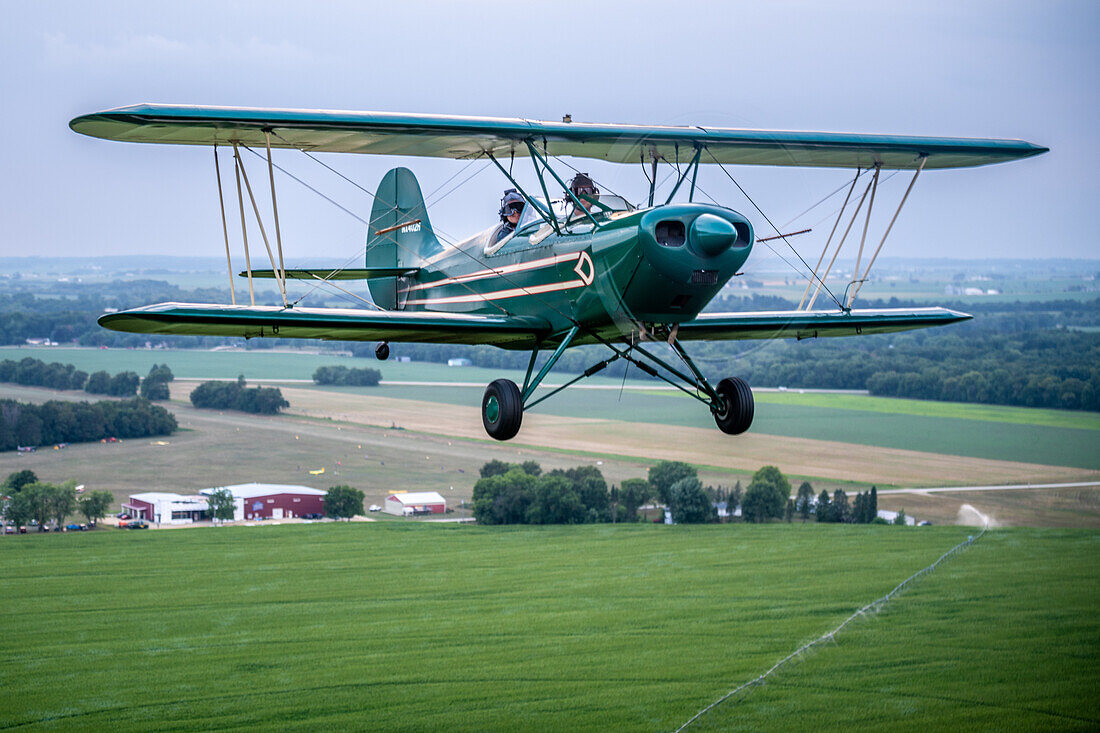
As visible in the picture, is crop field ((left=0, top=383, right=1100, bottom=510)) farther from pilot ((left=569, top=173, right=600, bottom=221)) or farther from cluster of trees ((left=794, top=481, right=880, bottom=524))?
pilot ((left=569, top=173, right=600, bottom=221))

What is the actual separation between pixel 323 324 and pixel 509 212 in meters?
4.04

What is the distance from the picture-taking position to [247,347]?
165 metres

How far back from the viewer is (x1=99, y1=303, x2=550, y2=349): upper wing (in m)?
12.5

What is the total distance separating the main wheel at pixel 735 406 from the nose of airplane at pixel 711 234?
9.21ft

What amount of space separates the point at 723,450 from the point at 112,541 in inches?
2372

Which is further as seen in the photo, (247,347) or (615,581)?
(247,347)

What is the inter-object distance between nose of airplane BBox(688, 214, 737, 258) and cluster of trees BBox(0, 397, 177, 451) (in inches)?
4338

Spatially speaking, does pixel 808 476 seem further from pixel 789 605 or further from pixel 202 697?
pixel 202 697

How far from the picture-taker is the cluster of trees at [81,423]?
111m

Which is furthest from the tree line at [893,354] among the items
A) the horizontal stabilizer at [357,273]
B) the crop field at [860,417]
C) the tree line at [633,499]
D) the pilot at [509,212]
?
the pilot at [509,212]

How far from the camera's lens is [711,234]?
466 inches

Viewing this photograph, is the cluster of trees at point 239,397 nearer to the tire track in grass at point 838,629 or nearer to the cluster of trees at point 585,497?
the cluster of trees at point 585,497

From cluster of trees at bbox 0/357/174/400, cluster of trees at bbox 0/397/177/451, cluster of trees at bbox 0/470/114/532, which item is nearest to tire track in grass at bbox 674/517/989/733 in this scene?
cluster of trees at bbox 0/470/114/532

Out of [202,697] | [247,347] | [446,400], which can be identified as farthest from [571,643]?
[247,347]
